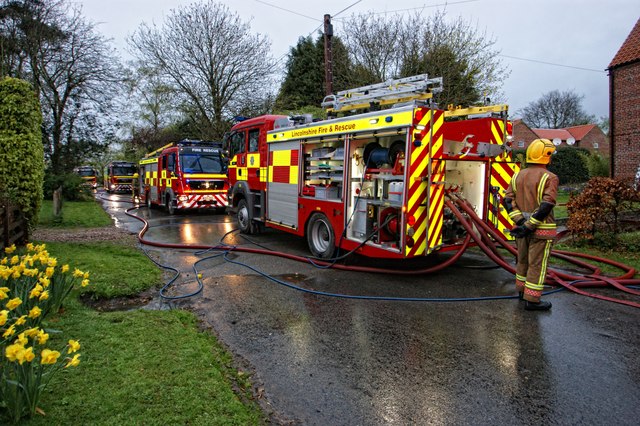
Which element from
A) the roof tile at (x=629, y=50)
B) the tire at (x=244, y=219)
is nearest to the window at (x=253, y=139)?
the tire at (x=244, y=219)

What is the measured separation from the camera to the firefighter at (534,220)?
4.73 metres

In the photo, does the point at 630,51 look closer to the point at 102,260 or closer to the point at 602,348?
the point at 602,348

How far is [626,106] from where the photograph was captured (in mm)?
17484

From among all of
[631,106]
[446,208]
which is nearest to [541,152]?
[446,208]

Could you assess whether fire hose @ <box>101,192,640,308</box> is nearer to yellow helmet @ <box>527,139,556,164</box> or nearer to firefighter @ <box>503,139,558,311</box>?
firefighter @ <box>503,139,558,311</box>

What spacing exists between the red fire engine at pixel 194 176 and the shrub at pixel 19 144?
7160mm

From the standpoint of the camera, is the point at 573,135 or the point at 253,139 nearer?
the point at 253,139

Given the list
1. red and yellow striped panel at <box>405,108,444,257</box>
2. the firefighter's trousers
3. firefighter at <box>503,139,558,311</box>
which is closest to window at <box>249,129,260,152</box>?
red and yellow striped panel at <box>405,108,444,257</box>

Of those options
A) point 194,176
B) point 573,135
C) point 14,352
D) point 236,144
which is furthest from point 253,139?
point 573,135

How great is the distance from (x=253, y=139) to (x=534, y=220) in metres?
6.74

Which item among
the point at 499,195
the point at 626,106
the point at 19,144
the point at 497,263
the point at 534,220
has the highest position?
the point at 626,106

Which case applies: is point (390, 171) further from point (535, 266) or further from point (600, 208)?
point (600, 208)

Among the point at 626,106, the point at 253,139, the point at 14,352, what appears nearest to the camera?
the point at 14,352

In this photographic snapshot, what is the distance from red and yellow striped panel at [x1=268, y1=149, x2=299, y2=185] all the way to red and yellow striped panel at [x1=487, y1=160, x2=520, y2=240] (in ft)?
11.5
